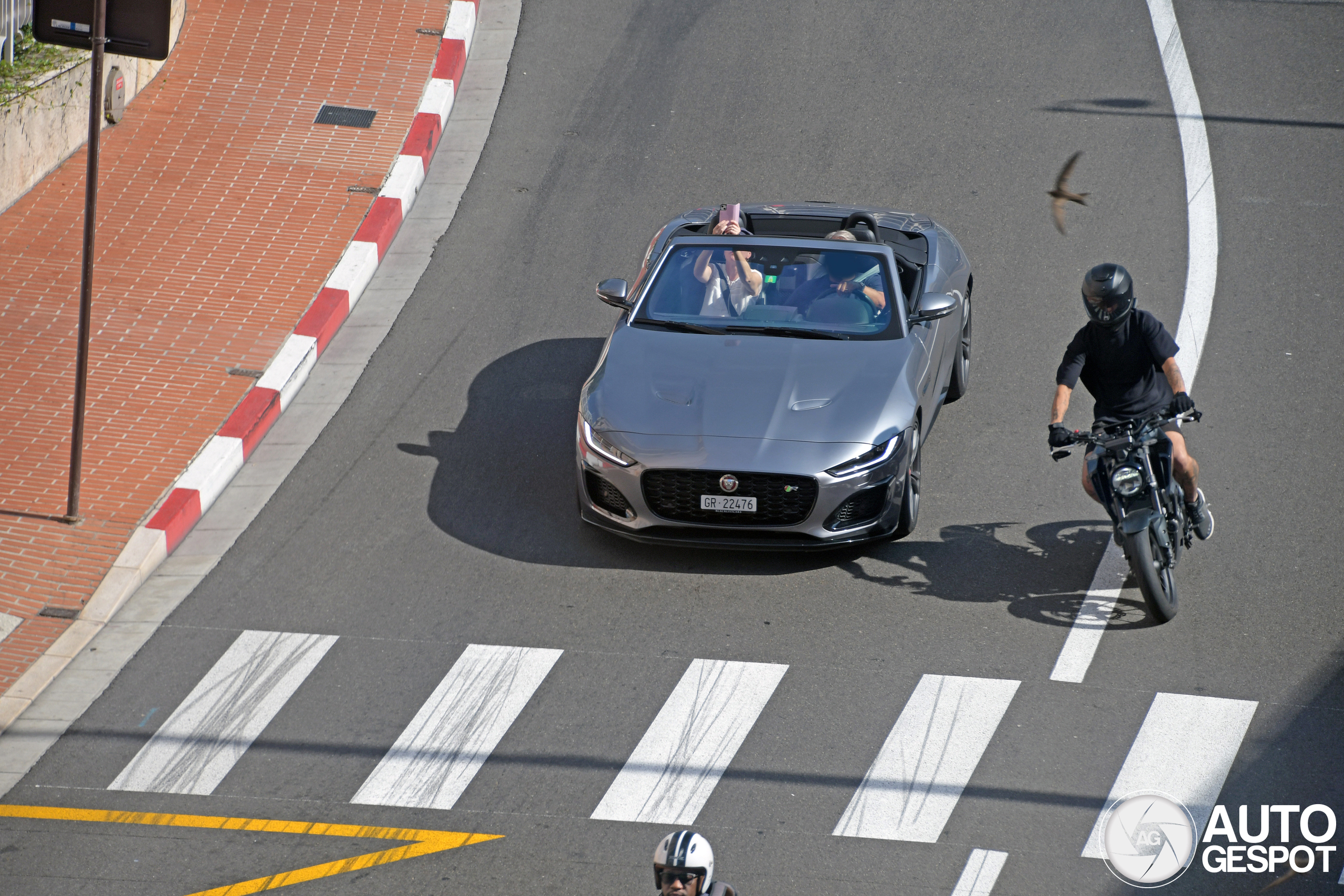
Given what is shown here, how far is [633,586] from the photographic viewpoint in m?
8.93

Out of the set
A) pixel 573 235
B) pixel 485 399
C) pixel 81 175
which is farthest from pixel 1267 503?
pixel 81 175

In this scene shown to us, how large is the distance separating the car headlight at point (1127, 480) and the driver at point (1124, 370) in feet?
1.13

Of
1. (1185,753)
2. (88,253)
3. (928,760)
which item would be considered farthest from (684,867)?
(88,253)

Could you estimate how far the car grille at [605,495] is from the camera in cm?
890

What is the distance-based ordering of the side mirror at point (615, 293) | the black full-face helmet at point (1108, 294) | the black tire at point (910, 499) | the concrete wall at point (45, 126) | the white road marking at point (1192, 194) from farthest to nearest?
1. the concrete wall at point (45, 126)
2. the white road marking at point (1192, 194)
3. the side mirror at point (615, 293)
4. the black tire at point (910, 499)
5. the black full-face helmet at point (1108, 294)

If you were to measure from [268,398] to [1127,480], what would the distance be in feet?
20.7

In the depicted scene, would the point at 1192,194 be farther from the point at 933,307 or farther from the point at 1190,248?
the point at 933,307

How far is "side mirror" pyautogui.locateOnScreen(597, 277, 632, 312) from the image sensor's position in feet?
32.6

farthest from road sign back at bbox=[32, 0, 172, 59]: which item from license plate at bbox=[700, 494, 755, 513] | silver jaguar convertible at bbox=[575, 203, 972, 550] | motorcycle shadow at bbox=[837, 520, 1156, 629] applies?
motorcycle shadow at bbox=[837, 520, 1156, 629]

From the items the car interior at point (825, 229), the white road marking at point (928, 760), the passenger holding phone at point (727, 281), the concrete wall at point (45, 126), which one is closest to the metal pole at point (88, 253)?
the passenger holding phone at point (727, 281)

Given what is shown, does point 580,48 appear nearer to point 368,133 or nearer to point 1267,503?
point 368,133

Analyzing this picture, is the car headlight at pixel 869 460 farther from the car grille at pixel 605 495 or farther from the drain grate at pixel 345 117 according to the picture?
the drain grate at pixel 345 117

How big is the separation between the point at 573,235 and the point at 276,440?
392 cm

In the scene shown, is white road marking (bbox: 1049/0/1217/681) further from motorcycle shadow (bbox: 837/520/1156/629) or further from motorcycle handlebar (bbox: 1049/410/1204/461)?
motorcycle handlebar (bbox: 1049/410/1204/461)
